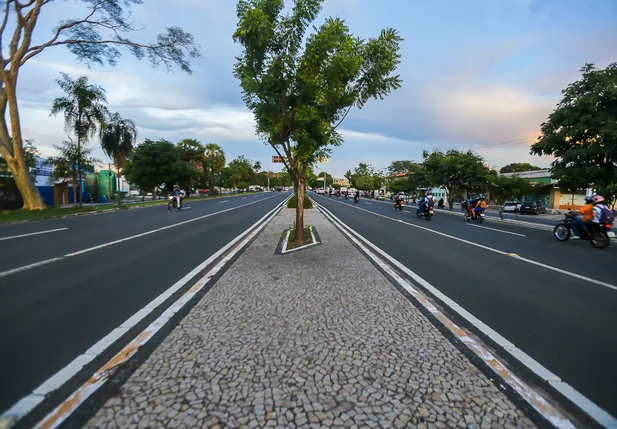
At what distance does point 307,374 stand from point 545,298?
4474 millimetres

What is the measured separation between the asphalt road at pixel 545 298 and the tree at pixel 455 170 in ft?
63.8

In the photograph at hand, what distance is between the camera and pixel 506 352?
3.48m

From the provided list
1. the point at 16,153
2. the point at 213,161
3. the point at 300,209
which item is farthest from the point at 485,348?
the point at 213,161

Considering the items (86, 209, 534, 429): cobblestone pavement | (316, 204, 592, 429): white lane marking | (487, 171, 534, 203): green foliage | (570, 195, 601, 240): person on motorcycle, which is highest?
(487, 171, 534, 203): green foliage

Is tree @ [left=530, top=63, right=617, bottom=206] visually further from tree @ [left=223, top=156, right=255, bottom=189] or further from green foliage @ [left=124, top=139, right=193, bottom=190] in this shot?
tree @ [left=223, top=156, right=255, bottom=189]

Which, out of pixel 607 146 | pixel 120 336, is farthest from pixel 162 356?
pixel 607 146

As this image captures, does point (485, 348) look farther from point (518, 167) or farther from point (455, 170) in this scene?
point (518, 167)

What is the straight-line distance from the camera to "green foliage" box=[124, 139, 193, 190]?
141 feet

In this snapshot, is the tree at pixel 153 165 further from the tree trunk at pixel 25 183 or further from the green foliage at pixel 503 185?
the green foliage at pixel 503 185

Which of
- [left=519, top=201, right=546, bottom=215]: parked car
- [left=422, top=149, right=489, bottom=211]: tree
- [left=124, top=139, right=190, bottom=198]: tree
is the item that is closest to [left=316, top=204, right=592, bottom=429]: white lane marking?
[left=422, top=149, right=489, bottom=211]: tree

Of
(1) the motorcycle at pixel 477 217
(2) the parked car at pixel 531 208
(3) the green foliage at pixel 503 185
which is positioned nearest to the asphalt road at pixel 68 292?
(1) the motorcycle at pixel 477 217

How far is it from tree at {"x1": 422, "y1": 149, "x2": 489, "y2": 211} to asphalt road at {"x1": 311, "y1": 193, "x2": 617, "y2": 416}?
19.4 m

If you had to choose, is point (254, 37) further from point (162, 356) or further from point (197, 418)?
point (197, 418)

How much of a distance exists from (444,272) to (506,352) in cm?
375
